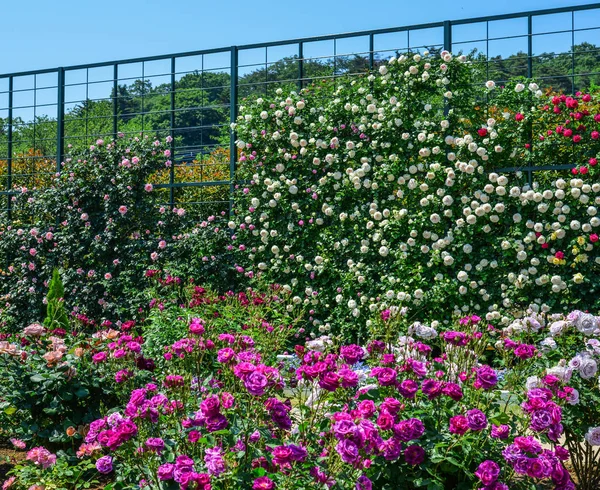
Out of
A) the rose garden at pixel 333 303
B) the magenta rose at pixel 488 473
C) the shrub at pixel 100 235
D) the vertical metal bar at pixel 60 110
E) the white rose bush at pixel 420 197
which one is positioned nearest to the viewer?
the magenta rose at pixel 488 473

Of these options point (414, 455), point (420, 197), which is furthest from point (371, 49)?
point (414, 455)

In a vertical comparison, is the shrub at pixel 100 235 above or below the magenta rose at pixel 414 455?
above

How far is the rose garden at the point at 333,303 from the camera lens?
2.48 metres

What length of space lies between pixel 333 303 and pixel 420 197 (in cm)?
139

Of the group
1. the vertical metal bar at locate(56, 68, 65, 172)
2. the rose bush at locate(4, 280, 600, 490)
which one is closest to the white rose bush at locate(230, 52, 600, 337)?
the rose bush at locate(4, 280, 600, 490)

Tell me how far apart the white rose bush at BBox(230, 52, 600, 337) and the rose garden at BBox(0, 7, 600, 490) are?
23 mm

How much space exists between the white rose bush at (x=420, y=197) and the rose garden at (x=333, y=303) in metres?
0.02

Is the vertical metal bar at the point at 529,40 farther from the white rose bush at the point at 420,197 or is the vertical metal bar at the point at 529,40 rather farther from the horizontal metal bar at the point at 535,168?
the horizontal metal bar at the point at 535,168

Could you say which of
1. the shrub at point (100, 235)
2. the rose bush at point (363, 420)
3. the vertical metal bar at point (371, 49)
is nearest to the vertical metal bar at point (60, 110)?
the shrub at point (100, 235)

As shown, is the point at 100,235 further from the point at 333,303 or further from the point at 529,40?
the point at 529,40

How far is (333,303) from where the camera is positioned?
6848 mm

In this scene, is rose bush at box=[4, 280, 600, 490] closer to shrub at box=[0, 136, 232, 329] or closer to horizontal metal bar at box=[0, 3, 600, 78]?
horizontal metal bar at box=[0, 3, 600, 78]

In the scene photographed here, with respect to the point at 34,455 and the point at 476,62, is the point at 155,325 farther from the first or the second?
the point at 476,62

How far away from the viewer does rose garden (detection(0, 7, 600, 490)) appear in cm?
248
